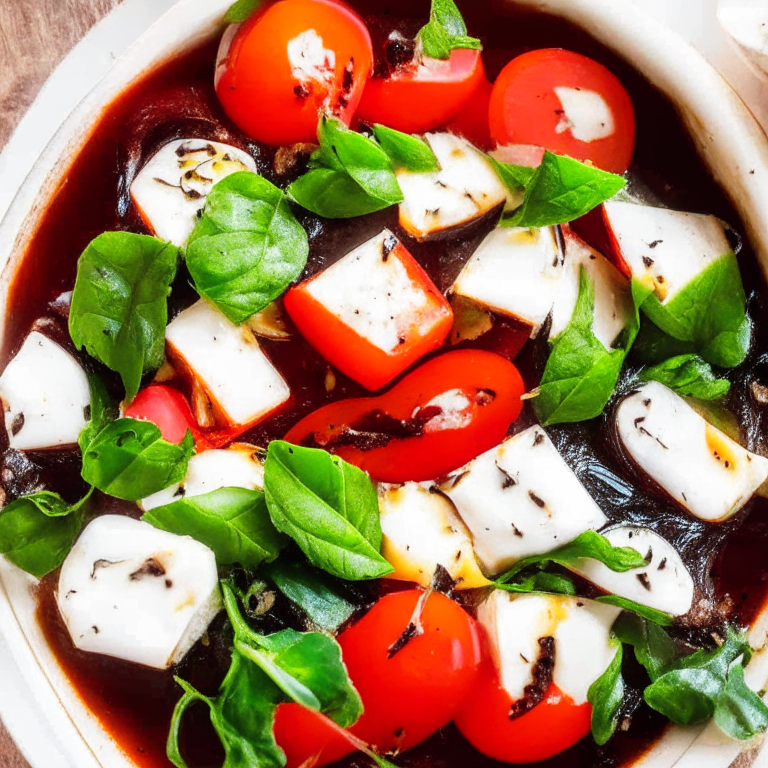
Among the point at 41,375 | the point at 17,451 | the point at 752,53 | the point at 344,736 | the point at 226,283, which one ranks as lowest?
the point at 344,736

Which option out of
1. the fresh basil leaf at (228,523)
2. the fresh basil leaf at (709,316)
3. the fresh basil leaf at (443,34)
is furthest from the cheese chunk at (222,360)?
the fresh basil leaf at (709,316)

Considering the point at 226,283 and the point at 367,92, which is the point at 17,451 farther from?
the point at 367,92

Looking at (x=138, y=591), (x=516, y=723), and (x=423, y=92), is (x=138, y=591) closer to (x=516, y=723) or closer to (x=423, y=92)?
(x=516, y=723)

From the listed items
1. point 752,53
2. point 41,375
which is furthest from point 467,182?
point 41,375

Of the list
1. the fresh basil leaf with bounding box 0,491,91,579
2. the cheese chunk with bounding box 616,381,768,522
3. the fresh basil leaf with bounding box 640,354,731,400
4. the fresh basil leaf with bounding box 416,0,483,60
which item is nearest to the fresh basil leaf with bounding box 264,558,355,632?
the fresh basil leaf with bounding box 0,491,91,579

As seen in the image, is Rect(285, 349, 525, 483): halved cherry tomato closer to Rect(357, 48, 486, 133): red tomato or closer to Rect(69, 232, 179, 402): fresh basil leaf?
Rect(69, 232, 179, 402): fresh basil leaf
